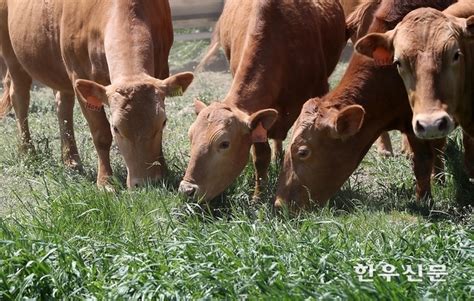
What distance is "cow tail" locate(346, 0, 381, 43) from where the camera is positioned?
340 inches

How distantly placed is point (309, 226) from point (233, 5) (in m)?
3.75

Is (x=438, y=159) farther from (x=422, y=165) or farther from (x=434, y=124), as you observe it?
(x=434, y=124)

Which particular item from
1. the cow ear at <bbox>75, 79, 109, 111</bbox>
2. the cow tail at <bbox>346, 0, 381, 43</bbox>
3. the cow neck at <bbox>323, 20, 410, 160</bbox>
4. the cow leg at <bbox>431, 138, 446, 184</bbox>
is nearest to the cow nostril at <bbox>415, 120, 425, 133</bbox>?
the cow neck at <bbox>323, 20, 410, 160</bbox>

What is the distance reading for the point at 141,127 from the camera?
8273mm

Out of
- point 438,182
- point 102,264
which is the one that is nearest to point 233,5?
point 438,182

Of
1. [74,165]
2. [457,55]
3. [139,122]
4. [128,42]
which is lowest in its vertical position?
[74,165]

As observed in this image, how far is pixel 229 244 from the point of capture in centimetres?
636

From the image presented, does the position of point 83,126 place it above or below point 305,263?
below

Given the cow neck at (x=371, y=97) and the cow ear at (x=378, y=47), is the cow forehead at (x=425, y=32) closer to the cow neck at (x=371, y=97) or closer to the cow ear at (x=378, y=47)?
the cow ear at (x=378, y=47)

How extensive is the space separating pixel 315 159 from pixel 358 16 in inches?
67.6

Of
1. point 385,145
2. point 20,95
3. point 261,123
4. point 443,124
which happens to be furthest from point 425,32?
point 20,95

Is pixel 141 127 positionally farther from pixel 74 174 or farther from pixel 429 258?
pixel 429 258

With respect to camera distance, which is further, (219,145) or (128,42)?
(128,42)

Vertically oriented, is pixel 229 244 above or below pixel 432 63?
below
